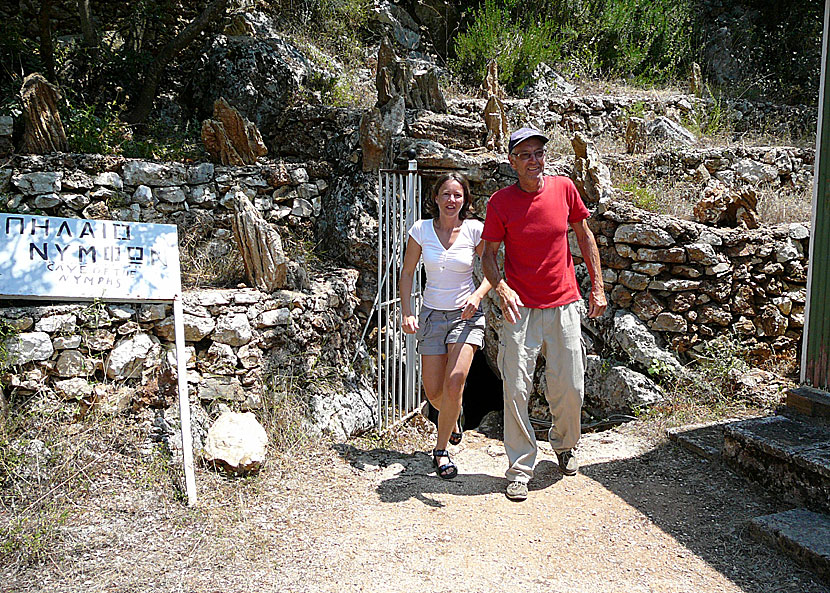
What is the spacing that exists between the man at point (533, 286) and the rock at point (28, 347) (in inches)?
103

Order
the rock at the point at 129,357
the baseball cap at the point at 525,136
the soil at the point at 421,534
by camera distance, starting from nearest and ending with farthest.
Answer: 1. the soil at the point at 421,534
2. the baseball cap at the point at 525,136
3. the rock at the point at 129,357

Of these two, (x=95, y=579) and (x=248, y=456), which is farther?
(x=248, y=456)

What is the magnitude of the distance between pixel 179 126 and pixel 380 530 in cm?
524

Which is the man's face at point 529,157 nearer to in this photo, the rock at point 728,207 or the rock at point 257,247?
the rock at point 257,247

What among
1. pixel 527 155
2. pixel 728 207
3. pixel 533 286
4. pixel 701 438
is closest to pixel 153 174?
pixel 527 155

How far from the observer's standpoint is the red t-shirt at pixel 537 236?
3.53 metres

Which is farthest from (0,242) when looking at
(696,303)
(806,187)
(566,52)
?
(566,52)

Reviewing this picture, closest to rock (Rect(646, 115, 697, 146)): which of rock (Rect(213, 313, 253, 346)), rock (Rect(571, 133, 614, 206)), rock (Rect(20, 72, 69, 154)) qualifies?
rock (Rect(571, 133, 614, 206))

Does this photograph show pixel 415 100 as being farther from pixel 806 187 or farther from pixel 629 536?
pixel 629 536

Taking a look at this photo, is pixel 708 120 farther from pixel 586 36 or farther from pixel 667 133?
pixel 586 36

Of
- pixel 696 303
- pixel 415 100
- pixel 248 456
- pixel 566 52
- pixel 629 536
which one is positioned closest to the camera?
pixel 629 536

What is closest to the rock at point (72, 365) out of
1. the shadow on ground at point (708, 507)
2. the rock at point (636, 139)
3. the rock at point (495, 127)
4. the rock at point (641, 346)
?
the shadow on ground at point (708, 507)

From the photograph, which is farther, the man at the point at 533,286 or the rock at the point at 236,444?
the rock at the point at 236,444

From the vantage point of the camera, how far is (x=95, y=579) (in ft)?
9.32
